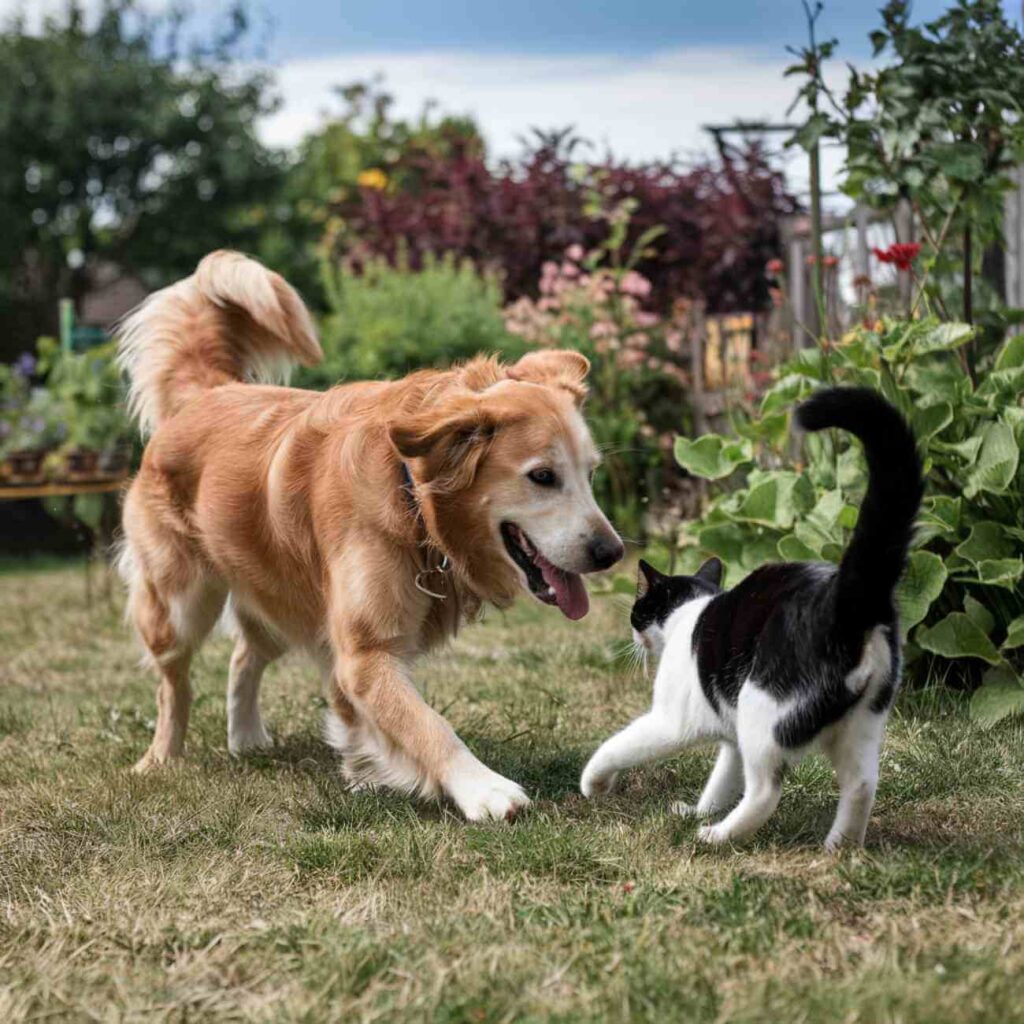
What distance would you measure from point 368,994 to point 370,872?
0.74 m

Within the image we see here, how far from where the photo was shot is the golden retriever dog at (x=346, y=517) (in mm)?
3494

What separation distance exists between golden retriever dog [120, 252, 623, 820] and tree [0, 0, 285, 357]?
19.4 m

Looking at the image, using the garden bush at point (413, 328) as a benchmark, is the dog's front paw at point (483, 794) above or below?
below

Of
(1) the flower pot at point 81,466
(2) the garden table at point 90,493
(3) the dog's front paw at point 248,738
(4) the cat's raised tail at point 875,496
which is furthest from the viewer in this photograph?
(1) the flower pot at point 81,466

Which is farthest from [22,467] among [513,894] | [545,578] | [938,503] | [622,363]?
[513,894]

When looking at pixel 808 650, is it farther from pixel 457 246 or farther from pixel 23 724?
pixel 457 246

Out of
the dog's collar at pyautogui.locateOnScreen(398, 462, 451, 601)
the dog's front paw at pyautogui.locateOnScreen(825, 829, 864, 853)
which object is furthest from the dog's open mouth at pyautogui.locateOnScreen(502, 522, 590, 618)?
the dog's front paw at pyautogui.locateOnScreen(825, 829, 864, 853)

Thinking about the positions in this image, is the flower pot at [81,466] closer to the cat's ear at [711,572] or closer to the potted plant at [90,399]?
the potted plant at [90,399]

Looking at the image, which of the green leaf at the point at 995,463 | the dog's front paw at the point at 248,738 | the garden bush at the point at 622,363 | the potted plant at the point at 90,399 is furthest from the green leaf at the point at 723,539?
the potted plant at the point at 90,399

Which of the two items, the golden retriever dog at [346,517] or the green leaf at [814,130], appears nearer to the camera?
the golden retriever dog at [346,517]

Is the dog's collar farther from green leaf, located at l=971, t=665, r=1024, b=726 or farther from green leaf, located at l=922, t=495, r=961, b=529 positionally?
green leaf, located at l=971, t=665, r=1024, b=726

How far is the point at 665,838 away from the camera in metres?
3.18

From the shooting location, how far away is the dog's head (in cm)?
345

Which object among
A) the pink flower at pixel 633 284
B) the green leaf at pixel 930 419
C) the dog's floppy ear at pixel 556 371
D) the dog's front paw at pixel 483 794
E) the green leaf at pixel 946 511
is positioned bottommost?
the dog's front paw at pixel 483 794
